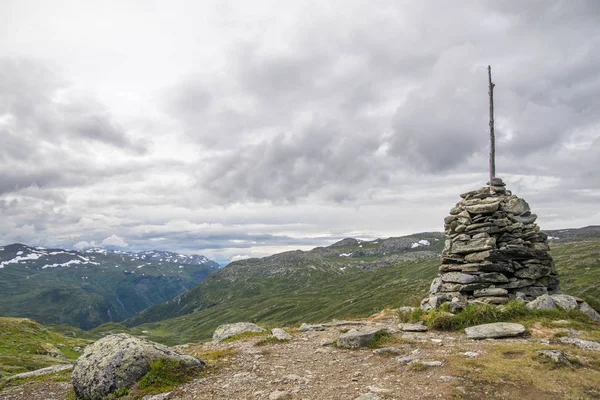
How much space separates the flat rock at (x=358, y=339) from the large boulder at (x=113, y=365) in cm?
737

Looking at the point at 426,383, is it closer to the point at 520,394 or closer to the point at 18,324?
the point at 520,394

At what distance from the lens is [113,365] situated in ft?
45.8

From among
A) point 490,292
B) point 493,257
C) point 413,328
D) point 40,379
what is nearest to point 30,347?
point 40,379

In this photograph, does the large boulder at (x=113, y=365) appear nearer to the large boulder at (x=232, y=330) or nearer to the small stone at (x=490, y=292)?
the large boulder at (x=232, y=330)

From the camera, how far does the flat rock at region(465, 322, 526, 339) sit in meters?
17.6

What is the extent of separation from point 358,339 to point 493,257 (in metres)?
14.3

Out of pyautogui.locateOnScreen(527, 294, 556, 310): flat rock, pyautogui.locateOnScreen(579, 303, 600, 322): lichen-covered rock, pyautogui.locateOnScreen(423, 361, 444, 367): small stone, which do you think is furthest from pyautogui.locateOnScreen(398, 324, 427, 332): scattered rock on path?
pyautogui.locateOnScreen(579, 303, 600, 322): lichen-covered rock

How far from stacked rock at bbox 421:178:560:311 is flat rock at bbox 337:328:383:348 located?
27.4 feet

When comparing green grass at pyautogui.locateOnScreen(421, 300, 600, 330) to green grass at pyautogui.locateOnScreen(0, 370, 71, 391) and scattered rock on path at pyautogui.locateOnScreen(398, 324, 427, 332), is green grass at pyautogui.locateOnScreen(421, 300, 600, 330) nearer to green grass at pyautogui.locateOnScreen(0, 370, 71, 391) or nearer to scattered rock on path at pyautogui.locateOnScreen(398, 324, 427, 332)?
scattered rock on path at pyautogui.locateOnScreen(398, 324, 427, 332)

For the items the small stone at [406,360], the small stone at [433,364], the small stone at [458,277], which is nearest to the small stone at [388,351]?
the small stone at [406,360]

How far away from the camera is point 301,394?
1189 centimetres

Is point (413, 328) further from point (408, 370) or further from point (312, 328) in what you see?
point (408, 370)

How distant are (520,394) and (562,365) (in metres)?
3.45

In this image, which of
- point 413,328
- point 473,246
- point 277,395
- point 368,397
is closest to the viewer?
point 368,397
